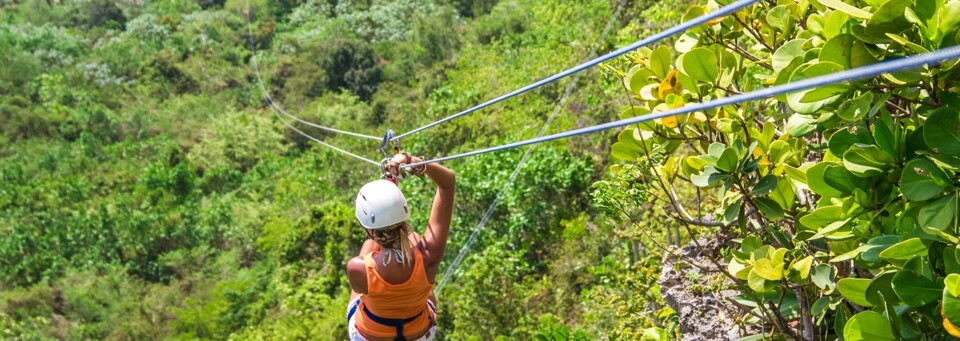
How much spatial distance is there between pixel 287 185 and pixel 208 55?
17.1 meters

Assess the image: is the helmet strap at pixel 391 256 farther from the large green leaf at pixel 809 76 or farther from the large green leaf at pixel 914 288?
the large green leaf at pixel 914 288

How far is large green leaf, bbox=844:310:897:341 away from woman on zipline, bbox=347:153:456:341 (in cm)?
176

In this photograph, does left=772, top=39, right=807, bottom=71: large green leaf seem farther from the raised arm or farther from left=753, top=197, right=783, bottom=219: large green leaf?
the raised arm

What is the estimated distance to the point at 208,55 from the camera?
37.7 metres

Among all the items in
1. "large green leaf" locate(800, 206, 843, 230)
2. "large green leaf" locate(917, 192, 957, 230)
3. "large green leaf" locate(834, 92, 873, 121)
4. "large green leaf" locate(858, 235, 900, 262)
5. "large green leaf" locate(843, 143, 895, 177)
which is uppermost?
"large green leaf" locate(834, 92, 873, 121)

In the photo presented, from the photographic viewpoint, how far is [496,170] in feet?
37.6

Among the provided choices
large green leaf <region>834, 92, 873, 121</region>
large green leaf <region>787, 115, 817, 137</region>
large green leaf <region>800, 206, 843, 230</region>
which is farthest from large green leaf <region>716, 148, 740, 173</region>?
large green leaf <region>834, 92, 873, 121</region>

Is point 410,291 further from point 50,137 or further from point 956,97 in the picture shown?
point 50,137

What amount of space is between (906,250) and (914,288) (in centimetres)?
8

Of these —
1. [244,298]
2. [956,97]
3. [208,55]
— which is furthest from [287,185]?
[956,97]

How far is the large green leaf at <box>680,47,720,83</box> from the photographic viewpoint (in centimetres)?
253

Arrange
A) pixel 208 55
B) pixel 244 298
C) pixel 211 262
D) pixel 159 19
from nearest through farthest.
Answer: pixel 244 298
pixel 211 262
pixel 208 55
pixel 159 19

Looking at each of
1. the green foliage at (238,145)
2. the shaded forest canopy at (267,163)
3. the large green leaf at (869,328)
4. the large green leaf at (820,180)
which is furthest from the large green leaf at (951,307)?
the green foliage at (238,145)

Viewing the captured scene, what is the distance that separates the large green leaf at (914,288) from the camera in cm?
177
